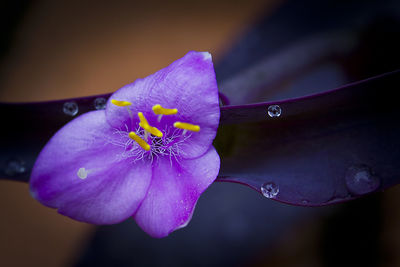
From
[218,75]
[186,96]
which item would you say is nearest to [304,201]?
[186,96]

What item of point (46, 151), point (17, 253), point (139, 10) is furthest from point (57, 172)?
point (139, 10)

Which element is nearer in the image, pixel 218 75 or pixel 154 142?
pixel 154 142

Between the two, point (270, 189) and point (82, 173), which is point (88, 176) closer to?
point (82, 173)

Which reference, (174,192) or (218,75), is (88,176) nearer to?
(174,192)

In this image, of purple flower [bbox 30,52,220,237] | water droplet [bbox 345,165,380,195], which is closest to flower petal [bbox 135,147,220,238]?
purple flower [bbox 30,52,220,237]

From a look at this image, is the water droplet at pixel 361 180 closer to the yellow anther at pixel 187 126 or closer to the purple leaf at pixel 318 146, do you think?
the purple leaf at pixel 318 146

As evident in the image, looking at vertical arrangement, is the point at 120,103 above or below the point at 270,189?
above

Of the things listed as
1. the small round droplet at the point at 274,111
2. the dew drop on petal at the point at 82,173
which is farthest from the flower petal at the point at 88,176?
the small round droplet at the point at 274,111
